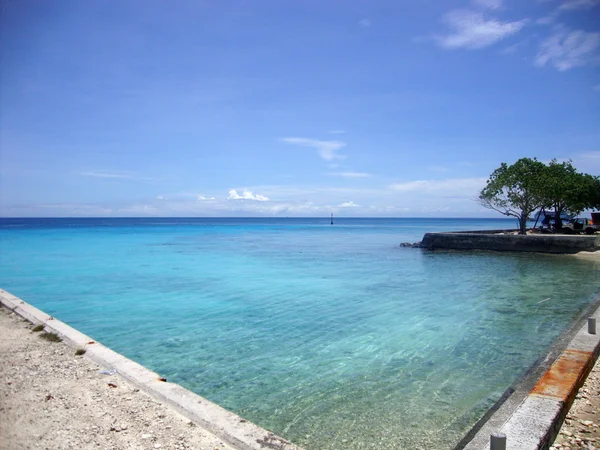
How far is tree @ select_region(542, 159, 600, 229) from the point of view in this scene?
3033 cm

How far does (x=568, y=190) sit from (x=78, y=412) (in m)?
36.1

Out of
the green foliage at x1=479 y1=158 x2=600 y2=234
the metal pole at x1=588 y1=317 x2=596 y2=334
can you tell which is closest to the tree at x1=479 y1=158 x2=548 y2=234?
the green foliage at x1=479 y1=158 x2=600 y2=234

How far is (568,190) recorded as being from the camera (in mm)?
31875

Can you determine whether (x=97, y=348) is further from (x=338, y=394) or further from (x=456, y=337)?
(x=456, y=337)

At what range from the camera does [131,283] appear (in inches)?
624

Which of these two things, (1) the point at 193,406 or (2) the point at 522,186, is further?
(2) the point at 522,186

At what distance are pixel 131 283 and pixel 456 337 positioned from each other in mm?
12155

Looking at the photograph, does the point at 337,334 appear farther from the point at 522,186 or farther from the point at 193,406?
the point at 522,186

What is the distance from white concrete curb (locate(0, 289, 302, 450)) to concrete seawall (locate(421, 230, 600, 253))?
88.7 ft

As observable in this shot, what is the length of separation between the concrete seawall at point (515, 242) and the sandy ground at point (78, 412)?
27.4m

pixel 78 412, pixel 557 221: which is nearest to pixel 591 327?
pixel 78 412

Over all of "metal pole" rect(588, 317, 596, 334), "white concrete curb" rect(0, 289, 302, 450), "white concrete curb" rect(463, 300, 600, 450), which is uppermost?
"metal pole" rect(588, 317, 596, 334)

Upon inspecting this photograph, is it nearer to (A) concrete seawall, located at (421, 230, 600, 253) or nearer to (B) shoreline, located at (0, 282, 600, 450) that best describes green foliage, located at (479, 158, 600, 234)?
(A) concrete seawall, located at (421, 230, 600, 253)

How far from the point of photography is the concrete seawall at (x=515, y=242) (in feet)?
82.1
